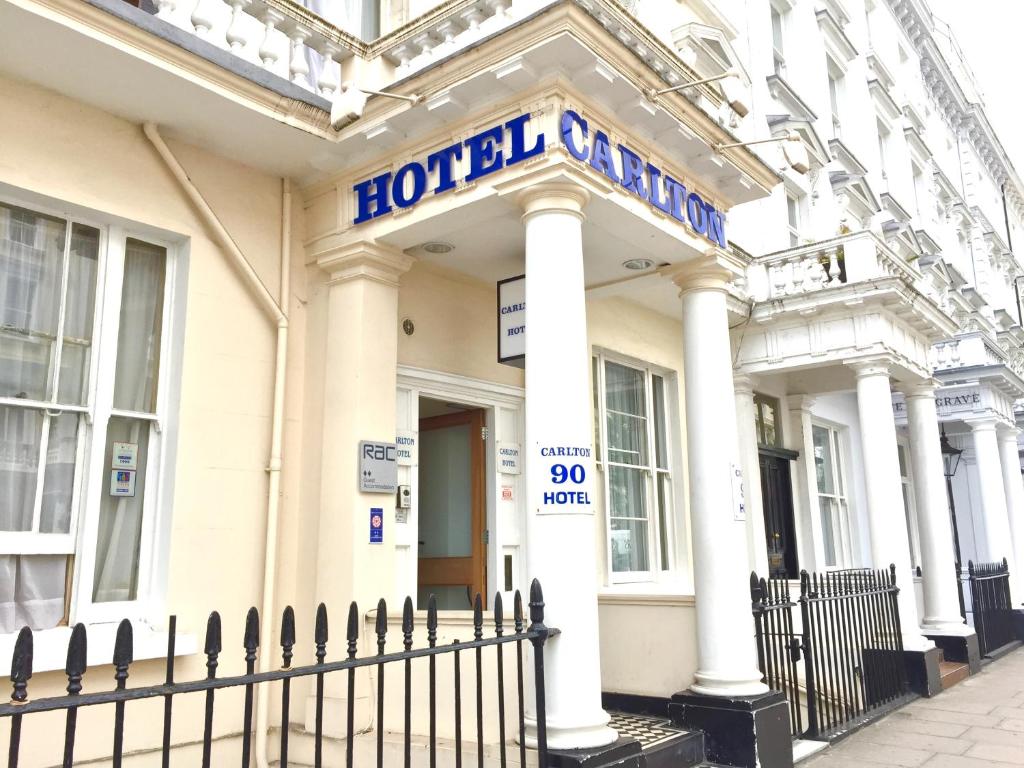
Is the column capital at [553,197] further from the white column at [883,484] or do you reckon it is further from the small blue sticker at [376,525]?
the white column at [883,484]

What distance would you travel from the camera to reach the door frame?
21.7ft

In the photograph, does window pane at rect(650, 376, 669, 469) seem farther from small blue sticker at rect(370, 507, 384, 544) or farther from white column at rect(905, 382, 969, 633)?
small blue sticker at rect(370, 507, 384, 544)

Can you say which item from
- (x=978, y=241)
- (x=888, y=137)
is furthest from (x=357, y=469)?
(x=978, y=241)

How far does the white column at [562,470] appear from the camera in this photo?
457cm

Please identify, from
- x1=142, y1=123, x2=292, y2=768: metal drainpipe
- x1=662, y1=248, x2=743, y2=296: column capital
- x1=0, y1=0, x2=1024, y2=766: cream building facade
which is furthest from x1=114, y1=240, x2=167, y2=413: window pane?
x1=662, y1=248, x2=743, y2=296: column capital

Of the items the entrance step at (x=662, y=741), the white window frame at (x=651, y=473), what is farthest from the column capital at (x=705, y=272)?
the entrance step at (x=662, y=741)

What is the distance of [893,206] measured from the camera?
15672mm

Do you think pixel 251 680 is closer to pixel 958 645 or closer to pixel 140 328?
pixel 140 328

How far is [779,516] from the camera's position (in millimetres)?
11703

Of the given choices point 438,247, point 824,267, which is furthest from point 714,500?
point 824,267

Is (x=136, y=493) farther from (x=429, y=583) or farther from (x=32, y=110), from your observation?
(x=429, y=583)

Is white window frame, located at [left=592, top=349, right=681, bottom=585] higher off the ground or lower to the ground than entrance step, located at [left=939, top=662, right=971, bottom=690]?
higher

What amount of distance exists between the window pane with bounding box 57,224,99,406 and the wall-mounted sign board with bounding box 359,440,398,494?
177cm

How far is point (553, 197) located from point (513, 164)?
33cm
